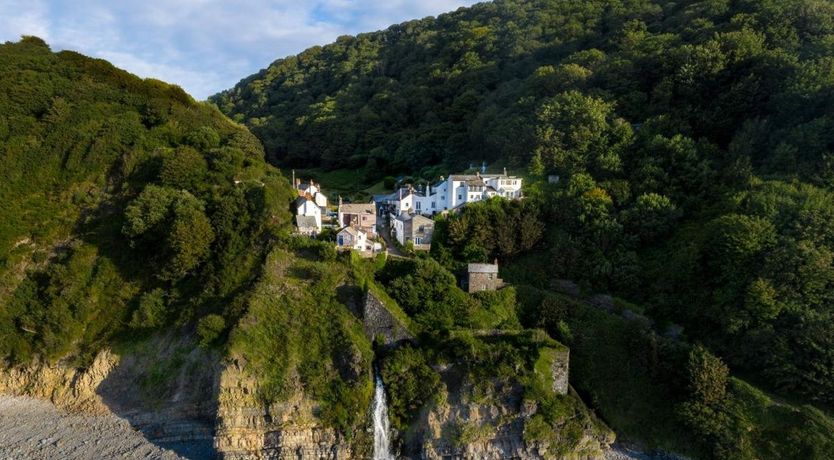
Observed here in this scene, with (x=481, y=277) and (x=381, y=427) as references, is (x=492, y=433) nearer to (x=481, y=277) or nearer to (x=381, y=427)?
(x=381, y=427)

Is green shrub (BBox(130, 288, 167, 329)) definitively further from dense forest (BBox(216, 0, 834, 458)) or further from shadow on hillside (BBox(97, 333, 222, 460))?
dense forest (BBox(216, 0, 834, 458))

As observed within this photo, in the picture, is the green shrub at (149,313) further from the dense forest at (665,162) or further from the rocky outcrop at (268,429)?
the dense forest at (665,162)

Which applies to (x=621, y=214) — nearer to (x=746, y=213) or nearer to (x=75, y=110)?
(x=746, y=213)

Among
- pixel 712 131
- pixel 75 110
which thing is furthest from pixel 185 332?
pixel 712 131

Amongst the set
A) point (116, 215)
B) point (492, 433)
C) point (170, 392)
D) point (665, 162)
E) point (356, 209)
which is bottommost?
point (492, 433)

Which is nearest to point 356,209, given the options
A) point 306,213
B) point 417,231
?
point 306,213

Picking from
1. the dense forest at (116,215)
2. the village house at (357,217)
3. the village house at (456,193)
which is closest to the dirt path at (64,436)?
the dense forest at (116,215)

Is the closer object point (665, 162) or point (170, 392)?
point (170, 392)
